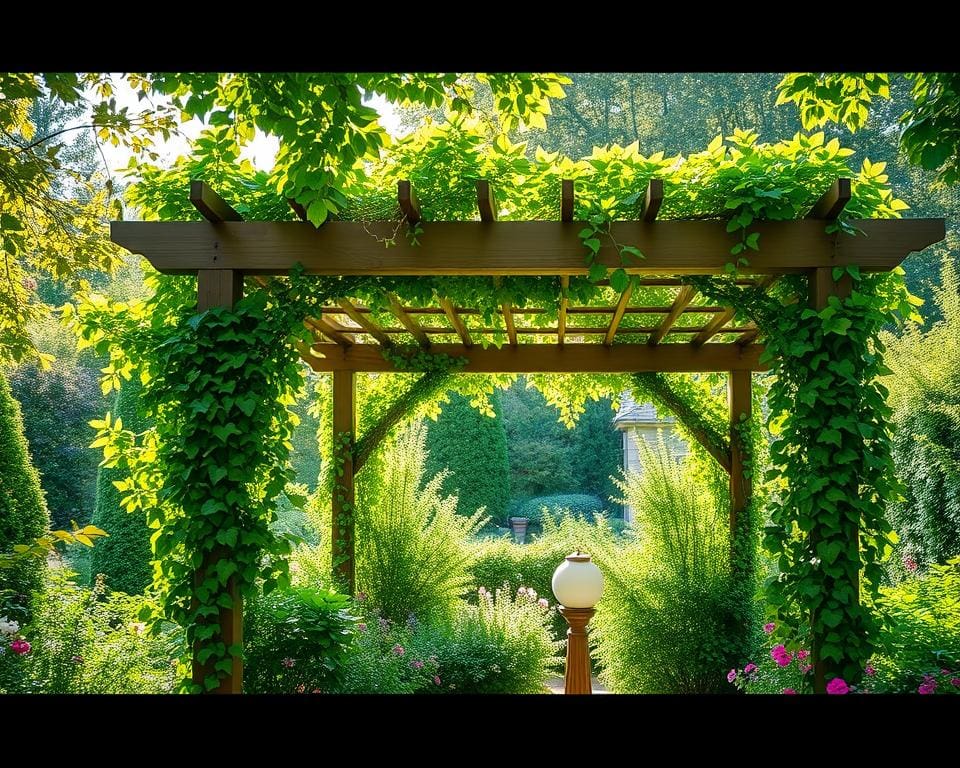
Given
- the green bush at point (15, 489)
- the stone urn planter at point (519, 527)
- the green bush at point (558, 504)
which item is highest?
the green bush at point (15, 489)

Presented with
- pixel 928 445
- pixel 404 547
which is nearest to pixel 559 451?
pixel 928 445

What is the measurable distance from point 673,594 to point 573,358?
1.89 m

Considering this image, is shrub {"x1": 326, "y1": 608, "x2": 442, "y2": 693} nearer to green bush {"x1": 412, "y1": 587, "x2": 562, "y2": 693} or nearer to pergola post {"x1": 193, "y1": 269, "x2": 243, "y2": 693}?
green bush {"x1": 412, "y1": 587, "x2": 562, "y2": 693}

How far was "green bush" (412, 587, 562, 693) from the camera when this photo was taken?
6.09 m

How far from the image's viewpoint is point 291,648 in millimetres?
4129

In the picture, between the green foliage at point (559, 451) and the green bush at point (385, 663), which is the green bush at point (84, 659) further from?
the green foliage at point (559, 451)

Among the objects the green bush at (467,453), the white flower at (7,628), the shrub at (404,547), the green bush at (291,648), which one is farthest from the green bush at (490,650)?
the green bush at (467,453)

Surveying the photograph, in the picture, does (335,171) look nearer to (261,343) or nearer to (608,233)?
(261,343)

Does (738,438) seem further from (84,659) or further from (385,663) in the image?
(84,659)

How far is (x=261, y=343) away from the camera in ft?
11.6

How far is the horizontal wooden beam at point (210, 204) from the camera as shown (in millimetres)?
3299

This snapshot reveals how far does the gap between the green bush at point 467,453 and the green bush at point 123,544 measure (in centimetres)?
562
